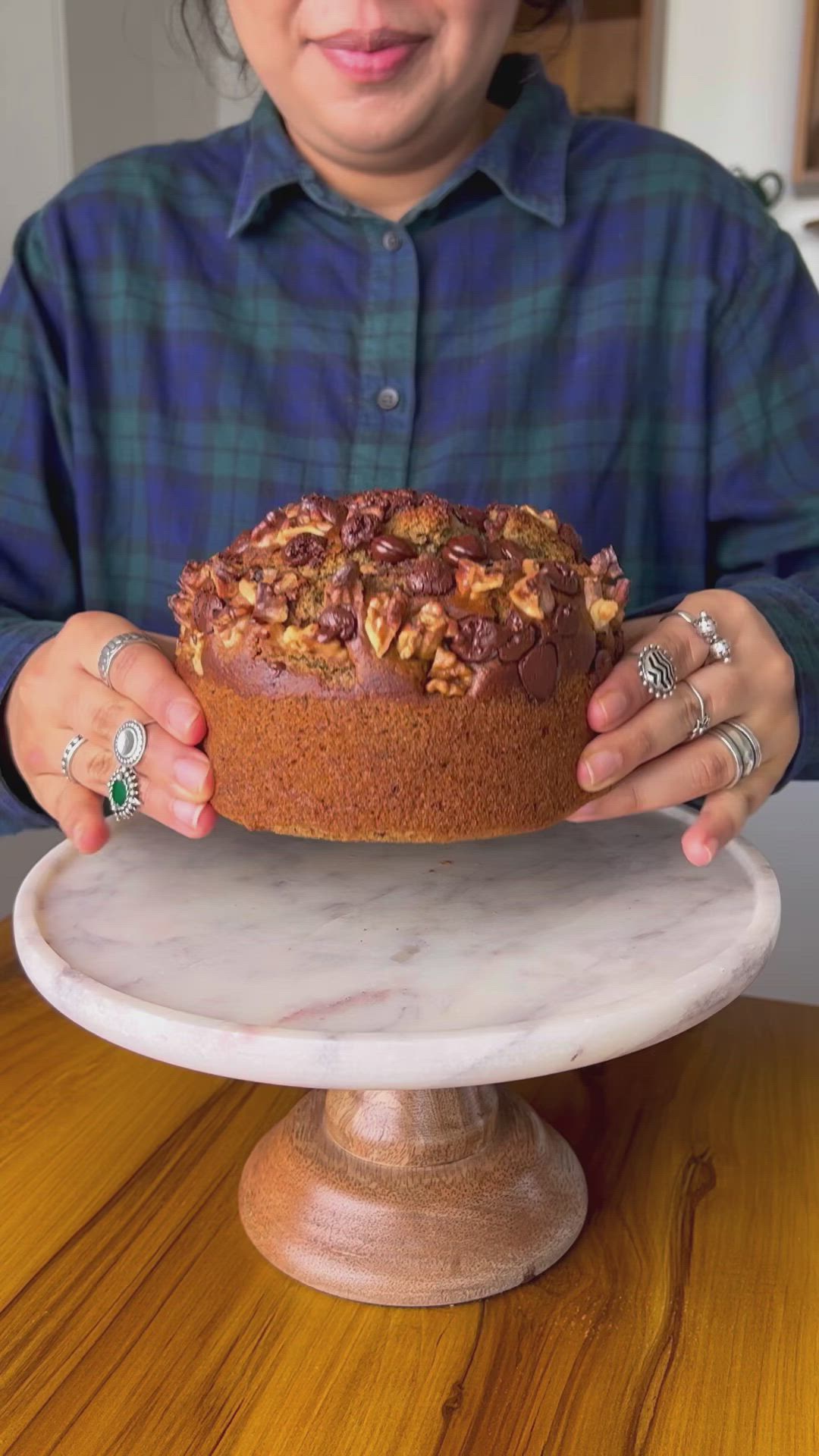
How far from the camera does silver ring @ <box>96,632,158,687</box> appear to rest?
816mm

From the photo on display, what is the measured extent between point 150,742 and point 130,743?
14 millimetres

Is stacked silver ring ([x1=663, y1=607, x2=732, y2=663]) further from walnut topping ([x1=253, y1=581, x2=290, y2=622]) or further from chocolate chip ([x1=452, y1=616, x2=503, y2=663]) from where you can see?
walnut topping ([x1=253, y1=581, x2=290, y2=622])

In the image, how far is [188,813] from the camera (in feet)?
2.57

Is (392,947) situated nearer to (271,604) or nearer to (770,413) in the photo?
(271,604)

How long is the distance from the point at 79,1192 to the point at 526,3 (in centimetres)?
128

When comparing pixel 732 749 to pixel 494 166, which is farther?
pixel 494 166

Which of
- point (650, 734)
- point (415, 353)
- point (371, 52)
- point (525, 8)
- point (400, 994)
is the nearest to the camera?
point (400, 994)

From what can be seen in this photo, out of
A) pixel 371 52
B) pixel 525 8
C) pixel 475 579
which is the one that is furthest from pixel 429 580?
pixel 525 8

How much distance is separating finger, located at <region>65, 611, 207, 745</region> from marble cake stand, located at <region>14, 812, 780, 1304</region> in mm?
118

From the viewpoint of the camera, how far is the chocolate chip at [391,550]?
29.2 inches

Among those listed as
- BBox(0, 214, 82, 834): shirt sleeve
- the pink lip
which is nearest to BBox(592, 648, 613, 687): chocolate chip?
the pink lip

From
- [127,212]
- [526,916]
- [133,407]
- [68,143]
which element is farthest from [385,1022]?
[68,143]

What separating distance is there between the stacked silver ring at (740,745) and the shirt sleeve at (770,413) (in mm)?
392

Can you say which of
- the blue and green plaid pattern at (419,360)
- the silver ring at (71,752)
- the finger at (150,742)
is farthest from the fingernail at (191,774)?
the blue and green plaid pattern at (419,360)
